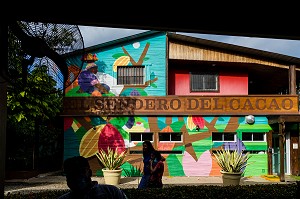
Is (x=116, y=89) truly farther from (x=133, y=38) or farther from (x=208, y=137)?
(x=208, y=137)

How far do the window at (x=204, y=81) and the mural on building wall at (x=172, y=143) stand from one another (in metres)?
2.28

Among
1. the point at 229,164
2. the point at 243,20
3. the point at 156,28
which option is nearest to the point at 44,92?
the point at 156,28

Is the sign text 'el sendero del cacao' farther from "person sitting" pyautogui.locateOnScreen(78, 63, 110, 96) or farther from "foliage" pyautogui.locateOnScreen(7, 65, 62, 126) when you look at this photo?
"foliage" pyautogui.locateOnScreen(7, 65, 62, 126)

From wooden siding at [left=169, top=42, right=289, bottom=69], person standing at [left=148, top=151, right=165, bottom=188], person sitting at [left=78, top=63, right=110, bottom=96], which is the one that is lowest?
person standing at [left=148, top=151, right=165, bottom=188]

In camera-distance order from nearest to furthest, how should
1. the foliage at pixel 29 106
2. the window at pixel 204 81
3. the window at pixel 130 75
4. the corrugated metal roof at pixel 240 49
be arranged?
1. the foliage at pixel 29 106
2. the corrugated metal roof at pixel 240 49
3. the window at pixel 130 75
4. the window at pixel 204 81

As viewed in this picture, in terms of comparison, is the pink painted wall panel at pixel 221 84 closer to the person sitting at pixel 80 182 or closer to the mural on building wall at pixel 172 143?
the mural on building wall at pixel 172 143

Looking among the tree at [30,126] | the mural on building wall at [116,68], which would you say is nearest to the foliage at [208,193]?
the tree at [30,126]

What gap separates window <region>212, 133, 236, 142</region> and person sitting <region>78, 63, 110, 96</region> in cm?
578

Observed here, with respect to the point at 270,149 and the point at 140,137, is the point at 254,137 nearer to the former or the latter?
the point at 270,149

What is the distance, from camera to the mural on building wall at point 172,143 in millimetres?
18422

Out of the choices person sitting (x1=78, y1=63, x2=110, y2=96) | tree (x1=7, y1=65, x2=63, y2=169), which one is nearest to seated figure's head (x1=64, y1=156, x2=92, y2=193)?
tree (x1=7, y1=65, x2=63, y2=169)

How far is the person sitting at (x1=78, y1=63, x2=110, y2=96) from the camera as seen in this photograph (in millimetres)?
19266

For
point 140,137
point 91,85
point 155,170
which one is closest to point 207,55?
point 140,137

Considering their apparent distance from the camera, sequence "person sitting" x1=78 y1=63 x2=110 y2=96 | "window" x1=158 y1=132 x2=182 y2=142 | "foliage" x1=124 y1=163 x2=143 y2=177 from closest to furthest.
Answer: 1. "foliage" x1=124 y1=163 x2=143 y2=177
2. "window" x1=158 y1=132 x2=182 y2=142
3. "person sitting" x1=78 y1=63 x2=110 y2=96
